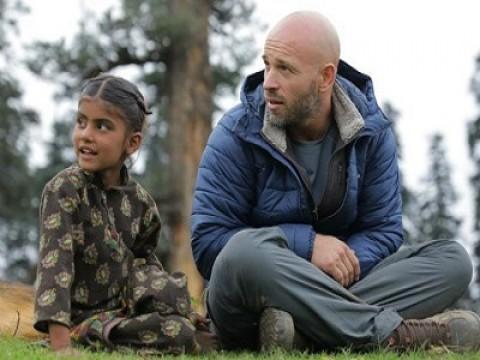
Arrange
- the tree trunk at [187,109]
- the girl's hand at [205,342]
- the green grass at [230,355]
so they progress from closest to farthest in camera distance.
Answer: the green grass at [230,355] < the girl's hand at [205,342] < the tree trunk at [187,109]

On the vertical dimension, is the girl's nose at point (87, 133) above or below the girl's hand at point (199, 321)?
above

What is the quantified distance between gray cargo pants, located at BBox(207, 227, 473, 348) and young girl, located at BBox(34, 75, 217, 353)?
0.71ft

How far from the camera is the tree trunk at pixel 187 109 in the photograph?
19.5 meters

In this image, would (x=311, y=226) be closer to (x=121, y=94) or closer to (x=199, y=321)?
(x=199, y=321)

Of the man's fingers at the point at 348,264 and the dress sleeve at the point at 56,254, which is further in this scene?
the man's fingers at the point at 348,264

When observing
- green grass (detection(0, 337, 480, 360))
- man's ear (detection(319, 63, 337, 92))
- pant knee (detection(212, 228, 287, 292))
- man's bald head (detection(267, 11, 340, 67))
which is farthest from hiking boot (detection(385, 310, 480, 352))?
A: man's bald head (detection(267, 11, 340, 67))

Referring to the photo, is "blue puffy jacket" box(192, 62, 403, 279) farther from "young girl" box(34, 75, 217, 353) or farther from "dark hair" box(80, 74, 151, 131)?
"dark hair" box(80, 74, 151, 131)

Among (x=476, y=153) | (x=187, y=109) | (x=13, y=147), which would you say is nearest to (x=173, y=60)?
(x=187, y=109)

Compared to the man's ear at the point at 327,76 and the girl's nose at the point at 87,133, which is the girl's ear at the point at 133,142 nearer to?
the girl's nose at the point at 87,133

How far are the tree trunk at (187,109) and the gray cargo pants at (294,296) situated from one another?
44.1 ft

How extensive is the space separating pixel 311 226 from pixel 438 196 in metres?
35.2

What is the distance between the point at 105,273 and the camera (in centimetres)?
555

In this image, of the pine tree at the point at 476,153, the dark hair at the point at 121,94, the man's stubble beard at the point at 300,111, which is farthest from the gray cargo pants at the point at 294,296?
the pine tree at the point at 476,153

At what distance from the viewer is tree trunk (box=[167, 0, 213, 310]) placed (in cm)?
1945
